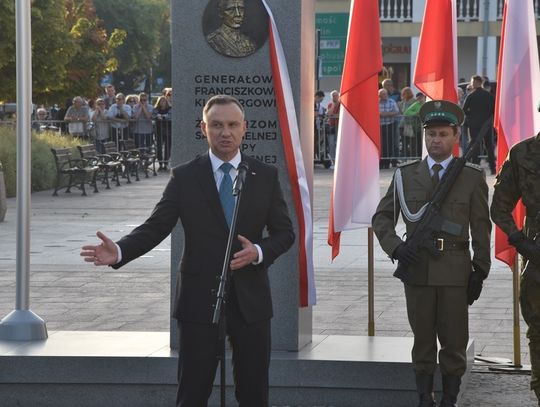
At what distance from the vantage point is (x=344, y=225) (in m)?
9.14

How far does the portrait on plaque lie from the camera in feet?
27.2

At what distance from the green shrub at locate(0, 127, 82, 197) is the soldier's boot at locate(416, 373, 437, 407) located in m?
17.2

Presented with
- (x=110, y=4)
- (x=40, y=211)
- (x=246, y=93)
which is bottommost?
(x=40, y=211)

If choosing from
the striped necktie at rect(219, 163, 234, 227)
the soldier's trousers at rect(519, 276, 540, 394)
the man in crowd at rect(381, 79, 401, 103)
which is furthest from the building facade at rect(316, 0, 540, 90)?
the striped necktie at rect(219, 163, 234, 227)

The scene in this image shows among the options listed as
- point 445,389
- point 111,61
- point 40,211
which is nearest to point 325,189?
point 40,211

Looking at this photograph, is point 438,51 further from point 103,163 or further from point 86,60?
point 86,60

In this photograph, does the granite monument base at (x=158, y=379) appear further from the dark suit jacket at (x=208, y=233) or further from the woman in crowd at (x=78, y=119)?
the woman in crowd at (x=78, y=119)

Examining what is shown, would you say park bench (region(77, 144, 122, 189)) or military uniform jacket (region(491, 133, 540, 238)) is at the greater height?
military uniform jacket (region(491, 133, 540, 238))

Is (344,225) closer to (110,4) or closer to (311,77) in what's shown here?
(311,77)

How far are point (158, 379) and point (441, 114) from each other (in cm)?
234

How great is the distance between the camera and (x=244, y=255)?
18.9ft

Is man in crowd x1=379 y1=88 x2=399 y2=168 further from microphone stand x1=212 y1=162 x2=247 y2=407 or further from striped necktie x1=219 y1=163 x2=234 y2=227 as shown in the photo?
microphone stand x1=212 y1=162 x2=247 y2=407

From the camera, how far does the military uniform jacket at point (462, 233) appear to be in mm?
7250

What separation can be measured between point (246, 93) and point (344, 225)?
129 centimetres
